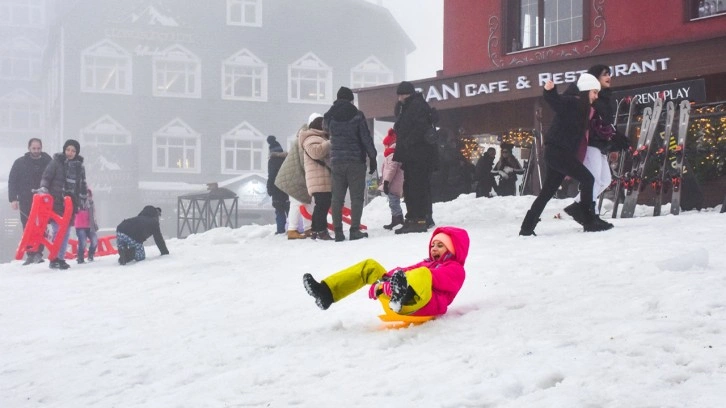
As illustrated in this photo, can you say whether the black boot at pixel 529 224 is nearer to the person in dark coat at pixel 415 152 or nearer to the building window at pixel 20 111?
the person in dark coat at pixel 415 152

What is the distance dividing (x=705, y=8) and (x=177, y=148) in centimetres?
3249

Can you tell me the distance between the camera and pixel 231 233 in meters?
14.8

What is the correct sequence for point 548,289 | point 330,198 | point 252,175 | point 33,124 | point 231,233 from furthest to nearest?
point 33,124
point 252,175
point 231,233
point 330,198
point 548,289

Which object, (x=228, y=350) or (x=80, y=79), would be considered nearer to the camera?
(x=228, y=350)

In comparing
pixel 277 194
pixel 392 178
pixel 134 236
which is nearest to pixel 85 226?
pixel 134 236

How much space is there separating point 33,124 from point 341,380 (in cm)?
5719

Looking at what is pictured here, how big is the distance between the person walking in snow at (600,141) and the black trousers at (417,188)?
271 cm

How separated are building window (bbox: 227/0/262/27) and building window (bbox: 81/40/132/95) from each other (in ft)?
19.7

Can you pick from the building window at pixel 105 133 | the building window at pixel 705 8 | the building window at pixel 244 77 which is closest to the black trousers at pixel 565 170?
the building window at pixel 705 8

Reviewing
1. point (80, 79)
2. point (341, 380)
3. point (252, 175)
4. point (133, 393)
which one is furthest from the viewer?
point (80, 79)

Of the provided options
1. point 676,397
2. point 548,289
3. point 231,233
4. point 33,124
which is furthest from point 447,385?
point 33,124

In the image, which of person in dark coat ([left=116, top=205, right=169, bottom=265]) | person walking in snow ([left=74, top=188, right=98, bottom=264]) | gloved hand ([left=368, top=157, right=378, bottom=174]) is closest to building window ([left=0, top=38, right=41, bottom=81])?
person walking in snow ([left=74, top=188, right=98, bottom=264])

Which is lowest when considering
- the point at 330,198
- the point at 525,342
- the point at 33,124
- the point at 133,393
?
the point at 133,393

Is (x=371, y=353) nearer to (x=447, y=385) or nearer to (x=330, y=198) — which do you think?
(x=447, y=385)
